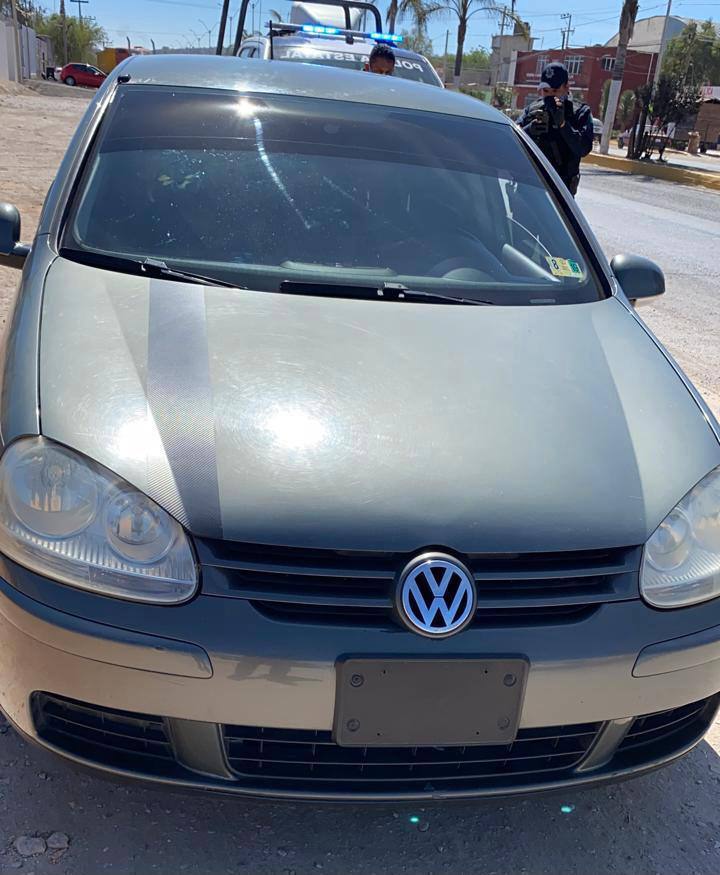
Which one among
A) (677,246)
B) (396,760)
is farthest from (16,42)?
(396,760)

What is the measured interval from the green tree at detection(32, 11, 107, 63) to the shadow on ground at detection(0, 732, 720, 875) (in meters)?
90.5

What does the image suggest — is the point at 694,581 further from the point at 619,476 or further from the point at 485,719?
A: the point at 485,719

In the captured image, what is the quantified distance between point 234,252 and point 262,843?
5.01 feet

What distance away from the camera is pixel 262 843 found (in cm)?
189

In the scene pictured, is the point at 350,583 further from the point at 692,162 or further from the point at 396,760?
the point at 692,162

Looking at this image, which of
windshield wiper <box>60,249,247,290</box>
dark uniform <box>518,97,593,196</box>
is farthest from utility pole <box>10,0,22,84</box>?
windshield wiper <box>60,249,247,290</box>

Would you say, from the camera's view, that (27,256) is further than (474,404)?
Yes

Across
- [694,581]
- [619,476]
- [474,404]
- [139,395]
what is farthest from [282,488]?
[694,581]

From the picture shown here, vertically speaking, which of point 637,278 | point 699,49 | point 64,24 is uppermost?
point 699,49

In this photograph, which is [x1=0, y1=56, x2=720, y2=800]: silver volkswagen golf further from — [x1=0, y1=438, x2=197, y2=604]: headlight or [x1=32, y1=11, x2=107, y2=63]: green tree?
[x1=32, y1=11, x2=107, y2=63]: green tree

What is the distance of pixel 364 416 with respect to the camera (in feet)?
6.07

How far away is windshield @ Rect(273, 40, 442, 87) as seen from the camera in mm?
7891

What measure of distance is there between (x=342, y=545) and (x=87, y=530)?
48cm

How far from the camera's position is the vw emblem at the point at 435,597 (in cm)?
159
